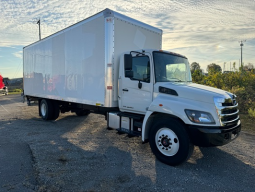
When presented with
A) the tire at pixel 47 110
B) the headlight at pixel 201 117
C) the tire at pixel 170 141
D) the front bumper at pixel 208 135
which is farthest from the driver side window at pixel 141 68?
the tire at pixel 47 110

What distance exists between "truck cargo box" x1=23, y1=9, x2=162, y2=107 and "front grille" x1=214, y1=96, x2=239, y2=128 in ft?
8.97

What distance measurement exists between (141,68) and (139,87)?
1.58 ft

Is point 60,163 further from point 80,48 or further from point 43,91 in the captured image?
point 43,91

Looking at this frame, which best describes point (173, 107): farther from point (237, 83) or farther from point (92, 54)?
point (237, 83)

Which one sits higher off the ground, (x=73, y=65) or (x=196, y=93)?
(x=73, y=65)

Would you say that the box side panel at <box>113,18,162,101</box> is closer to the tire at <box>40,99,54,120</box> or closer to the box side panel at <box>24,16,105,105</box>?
the box side panel at <box>24,16,105,105</box>

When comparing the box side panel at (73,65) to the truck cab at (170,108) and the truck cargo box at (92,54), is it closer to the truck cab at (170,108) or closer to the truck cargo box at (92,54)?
the truck cargo box at (92,54)

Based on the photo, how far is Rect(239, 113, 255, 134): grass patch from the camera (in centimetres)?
758

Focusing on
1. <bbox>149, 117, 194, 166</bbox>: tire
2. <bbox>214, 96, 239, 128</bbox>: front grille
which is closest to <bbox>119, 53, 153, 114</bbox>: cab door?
<bbox>149, 117, 194, 166</bbox>: tire

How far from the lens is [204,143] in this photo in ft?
13.3

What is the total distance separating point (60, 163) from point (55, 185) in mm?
961

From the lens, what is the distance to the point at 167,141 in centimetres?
447

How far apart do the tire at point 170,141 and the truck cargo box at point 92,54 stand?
1684 mm

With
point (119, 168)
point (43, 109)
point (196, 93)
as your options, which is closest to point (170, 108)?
point (196, 93)
